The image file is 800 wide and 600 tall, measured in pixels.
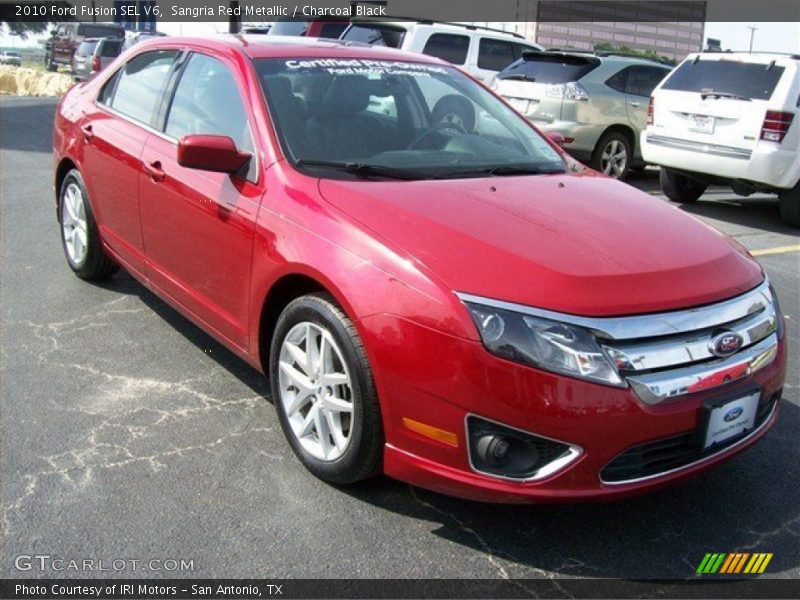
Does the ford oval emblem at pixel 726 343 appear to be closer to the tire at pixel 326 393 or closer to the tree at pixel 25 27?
the tire at pixel 326 393

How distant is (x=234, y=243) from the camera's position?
11.0 ft

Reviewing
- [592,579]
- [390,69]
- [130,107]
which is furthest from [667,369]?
[130,107]

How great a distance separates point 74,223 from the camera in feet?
17.0

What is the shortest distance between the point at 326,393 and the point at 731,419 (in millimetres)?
1400

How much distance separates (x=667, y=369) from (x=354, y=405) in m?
1.03

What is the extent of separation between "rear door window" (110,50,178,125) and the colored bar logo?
3.31 m

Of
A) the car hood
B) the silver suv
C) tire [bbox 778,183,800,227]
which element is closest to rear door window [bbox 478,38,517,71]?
the silver suv

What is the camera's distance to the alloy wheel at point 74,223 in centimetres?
502

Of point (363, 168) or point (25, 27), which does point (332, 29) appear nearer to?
point (363, 168)

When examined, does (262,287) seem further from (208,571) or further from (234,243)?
(208,571)

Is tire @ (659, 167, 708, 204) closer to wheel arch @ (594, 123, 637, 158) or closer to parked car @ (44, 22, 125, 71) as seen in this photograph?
wheel arch @ (594, 123, 637, 158)

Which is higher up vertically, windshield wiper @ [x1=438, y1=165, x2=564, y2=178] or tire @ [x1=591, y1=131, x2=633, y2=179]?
A: windshield wiper @ [x1=438, y1=165, x2=564, y2=178]

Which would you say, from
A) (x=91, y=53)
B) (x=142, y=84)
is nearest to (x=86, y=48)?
(x=91, y=53)

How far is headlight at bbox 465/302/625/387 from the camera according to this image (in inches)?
94.5
